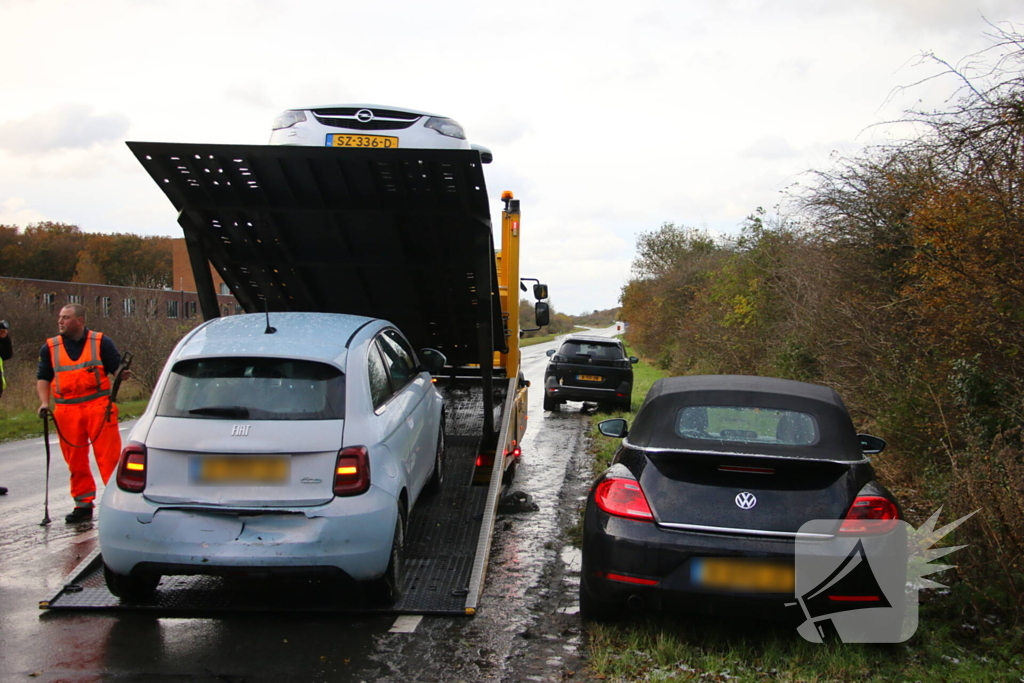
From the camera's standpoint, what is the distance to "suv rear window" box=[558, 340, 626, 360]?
17.8m

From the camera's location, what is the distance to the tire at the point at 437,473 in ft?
23.4

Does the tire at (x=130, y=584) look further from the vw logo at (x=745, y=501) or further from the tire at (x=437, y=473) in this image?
the vw logo at (x=745, y=501)

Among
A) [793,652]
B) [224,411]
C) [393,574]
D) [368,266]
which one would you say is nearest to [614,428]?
[393,574]

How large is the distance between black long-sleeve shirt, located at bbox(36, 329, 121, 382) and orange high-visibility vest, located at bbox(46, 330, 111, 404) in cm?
3

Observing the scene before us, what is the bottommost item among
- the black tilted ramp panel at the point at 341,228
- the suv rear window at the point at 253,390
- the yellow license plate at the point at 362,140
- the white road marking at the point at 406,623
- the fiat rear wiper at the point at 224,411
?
the white road marking at the point at 406,623

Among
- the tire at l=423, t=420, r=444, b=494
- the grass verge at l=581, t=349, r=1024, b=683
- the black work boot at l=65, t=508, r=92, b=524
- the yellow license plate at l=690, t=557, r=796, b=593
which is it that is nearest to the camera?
the grass verge at l=581, t=349, r=1024, b=683

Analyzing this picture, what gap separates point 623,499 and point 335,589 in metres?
2.09

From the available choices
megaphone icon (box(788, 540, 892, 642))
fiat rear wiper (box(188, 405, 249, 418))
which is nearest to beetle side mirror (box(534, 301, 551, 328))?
fiat rear wiper (box(188, 405, 249, 418))

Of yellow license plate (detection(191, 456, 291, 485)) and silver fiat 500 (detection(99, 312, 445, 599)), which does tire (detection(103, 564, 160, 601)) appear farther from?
yellow license plate (detection(191, 456, 291, 485))

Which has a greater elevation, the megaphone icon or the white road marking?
the megaphone icon

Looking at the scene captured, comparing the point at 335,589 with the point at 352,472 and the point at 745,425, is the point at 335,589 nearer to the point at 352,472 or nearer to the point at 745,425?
the point at 352,472

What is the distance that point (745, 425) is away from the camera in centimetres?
526

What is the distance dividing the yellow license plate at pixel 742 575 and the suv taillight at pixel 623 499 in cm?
36

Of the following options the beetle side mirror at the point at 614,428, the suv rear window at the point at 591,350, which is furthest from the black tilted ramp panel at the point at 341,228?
the suv rear window at the point at 591,350
